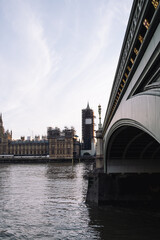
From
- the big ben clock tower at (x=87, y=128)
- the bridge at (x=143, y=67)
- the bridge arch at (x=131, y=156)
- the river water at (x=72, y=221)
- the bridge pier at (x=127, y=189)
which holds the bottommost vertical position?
the river water at (x=72, y=221)

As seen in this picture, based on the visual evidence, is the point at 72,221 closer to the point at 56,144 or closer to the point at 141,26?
the point at 141,26

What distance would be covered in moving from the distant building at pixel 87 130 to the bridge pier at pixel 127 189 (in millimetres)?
118061

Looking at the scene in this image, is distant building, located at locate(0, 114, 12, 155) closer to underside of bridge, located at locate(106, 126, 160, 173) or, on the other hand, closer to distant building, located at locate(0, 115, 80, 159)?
distant building, located at locate(0, 115, 80, 159)

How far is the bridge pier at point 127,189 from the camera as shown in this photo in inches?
703

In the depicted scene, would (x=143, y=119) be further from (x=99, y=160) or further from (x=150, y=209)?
(x=99, y=160)

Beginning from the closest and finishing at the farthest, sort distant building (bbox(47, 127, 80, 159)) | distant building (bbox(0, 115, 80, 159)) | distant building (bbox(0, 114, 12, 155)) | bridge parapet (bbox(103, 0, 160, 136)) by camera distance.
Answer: bridge parapet (bbox(103, 0, 160, 136)), distant building (bbox(47, 127, 80, 159)), distant building (bbox(0, 115, 80, 159)), distant building (bbox(0, 114, 12, 155))

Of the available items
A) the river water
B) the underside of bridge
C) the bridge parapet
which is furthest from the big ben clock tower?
the bridge parapet

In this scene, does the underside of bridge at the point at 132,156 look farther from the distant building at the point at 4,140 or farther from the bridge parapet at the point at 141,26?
the distant building at the point at 4,140

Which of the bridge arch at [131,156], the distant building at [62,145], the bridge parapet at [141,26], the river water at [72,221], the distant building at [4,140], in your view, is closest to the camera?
the bridge parapet at [141,26]

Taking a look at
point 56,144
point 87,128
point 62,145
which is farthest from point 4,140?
point 87,128

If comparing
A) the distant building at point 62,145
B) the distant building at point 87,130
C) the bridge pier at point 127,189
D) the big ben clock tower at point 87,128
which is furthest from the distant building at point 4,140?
the bridge pier at point 127,189

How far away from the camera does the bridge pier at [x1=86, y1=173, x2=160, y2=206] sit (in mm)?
17859

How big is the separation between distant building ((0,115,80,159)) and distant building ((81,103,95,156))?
8.04 meters

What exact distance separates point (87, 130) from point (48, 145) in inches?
1148
